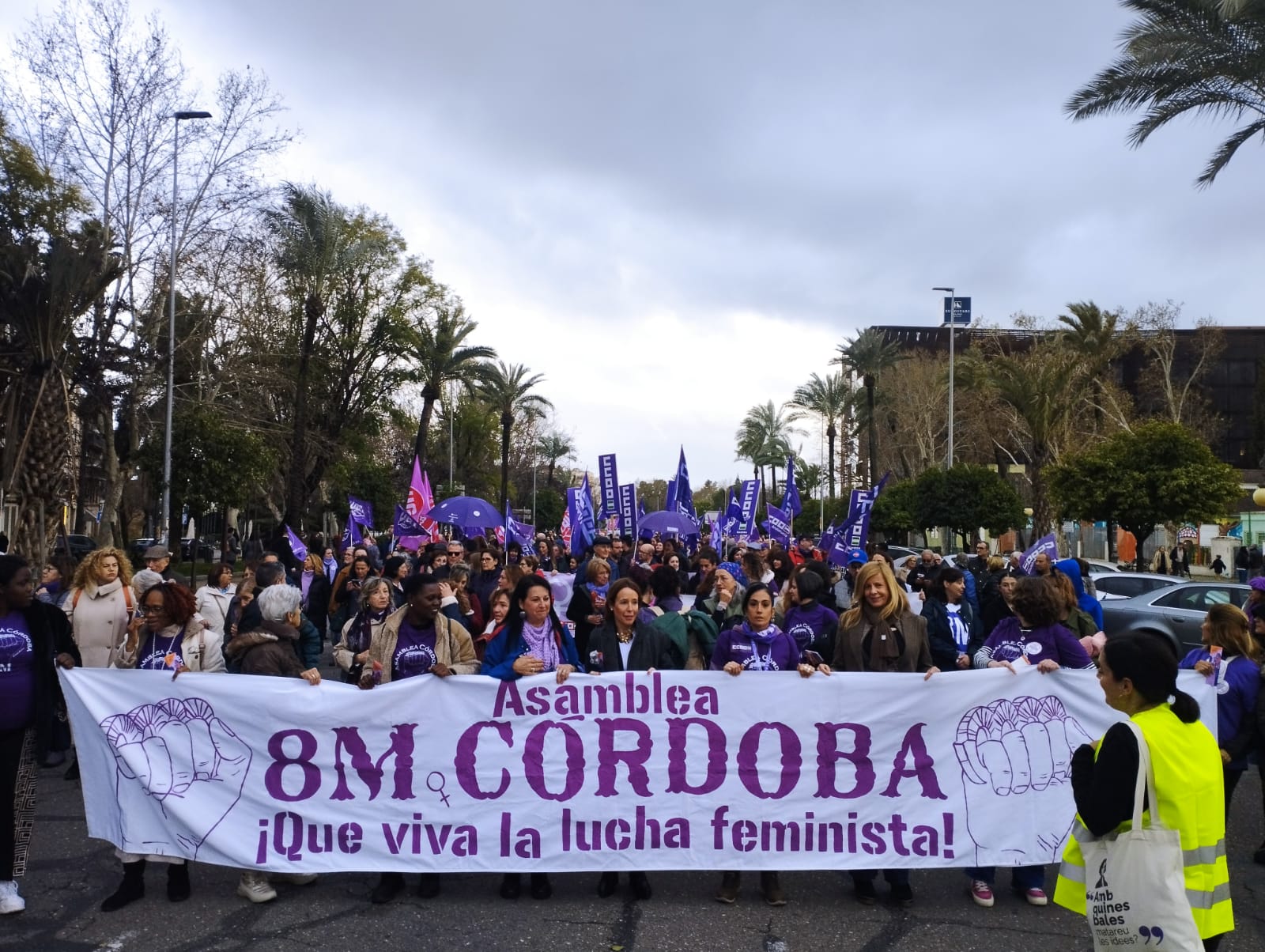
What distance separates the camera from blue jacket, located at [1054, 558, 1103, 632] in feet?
26.7

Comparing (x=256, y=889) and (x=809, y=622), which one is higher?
(x=809, y=622)

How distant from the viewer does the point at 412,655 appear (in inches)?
212

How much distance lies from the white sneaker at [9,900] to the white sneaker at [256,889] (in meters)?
0.94

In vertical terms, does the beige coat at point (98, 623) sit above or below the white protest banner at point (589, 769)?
above

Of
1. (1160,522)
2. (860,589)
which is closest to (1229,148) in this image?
(1160,522)

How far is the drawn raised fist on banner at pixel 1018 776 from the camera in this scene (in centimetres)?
500

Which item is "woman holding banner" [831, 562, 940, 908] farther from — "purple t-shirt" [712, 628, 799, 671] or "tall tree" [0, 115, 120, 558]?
"tall tree" [0, 115, 120, 558]

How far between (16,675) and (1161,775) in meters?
4.69

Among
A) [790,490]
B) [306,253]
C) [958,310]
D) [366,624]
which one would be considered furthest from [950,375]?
[366,624]

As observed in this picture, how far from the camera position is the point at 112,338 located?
26047 millimetres

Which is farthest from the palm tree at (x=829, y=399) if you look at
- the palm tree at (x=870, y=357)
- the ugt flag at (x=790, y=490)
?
the ugt flag at (x=790, y=490)

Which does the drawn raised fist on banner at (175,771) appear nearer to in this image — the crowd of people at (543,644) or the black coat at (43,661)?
the crowd of people at (543,644)

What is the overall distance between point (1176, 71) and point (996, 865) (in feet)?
54.3

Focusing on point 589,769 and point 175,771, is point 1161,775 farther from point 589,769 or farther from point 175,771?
point 175,771
